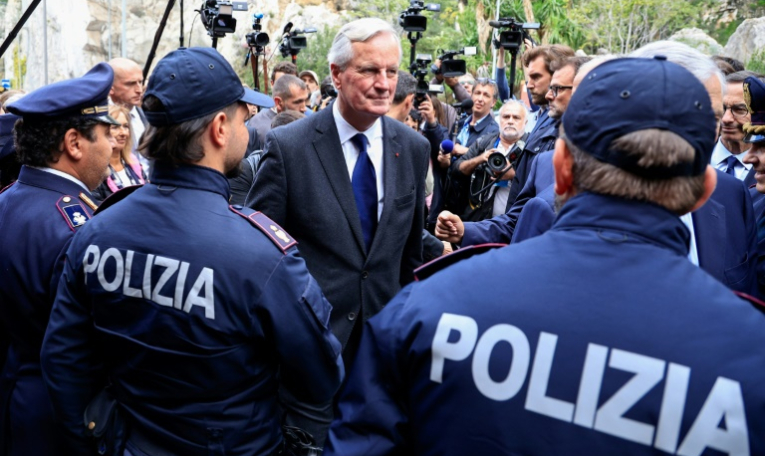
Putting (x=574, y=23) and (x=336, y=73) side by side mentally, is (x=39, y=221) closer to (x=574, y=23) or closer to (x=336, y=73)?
(x=336, y=73)

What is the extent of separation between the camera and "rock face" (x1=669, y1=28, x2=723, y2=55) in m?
24.9

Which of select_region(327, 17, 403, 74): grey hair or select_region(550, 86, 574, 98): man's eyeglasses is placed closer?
select_region(327, 17, 403, 74): grey hair

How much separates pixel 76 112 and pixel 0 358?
85 cm

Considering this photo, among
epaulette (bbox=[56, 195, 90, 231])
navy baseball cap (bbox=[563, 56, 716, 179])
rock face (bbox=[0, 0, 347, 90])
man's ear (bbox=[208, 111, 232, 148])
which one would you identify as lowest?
rock face (bbox=[0, 0, 347, 90])

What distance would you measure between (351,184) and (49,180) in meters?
1.08

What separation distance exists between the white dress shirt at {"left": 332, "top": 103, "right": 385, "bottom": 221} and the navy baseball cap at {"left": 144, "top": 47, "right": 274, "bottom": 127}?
1003 millimetres

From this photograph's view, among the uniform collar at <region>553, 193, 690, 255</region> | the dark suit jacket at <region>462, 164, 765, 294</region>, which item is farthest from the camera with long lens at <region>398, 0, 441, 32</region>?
the uniform collar at <region>553, 193, 690, 255</region>

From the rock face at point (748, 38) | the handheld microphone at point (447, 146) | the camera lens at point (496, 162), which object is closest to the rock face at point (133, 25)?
the rock face at point (748, 38)

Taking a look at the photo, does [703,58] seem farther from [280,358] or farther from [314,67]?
[314,67]

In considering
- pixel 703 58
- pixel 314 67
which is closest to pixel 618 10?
pixel 314 67

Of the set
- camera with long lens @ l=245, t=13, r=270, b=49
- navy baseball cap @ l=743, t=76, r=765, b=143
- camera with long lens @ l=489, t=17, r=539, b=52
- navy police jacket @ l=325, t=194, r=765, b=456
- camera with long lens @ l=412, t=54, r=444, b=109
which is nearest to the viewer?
navy police jacket @ l=325, t=194, r=765, b=456

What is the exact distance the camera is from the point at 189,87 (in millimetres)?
2004

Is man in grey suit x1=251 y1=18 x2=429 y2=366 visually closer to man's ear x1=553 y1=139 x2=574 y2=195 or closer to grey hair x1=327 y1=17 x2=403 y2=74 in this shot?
grey hair x1=327 y1=17 x2=403 y2=74

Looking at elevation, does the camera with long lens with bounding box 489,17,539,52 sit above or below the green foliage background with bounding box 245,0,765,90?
above
